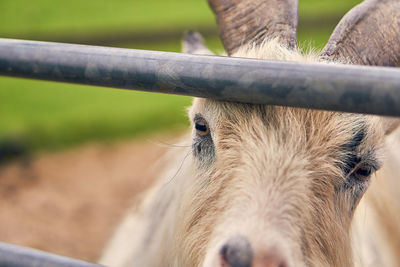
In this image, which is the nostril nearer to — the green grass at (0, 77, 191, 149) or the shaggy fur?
the shaggy fur

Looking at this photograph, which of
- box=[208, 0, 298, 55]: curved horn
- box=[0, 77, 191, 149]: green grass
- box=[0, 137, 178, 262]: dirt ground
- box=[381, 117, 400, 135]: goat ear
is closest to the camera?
box=[208, 0, 298, 55]: curved horn

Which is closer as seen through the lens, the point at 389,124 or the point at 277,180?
the point at 277,180

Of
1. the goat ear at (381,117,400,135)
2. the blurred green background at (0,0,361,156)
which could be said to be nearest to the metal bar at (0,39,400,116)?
the goat ear at (381,117,400,135)

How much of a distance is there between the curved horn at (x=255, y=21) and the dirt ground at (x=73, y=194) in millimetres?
2329

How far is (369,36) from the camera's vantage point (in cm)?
212

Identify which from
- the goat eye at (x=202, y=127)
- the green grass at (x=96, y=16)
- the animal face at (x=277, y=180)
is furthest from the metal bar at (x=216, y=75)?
the green grass at (x=96, y=16)

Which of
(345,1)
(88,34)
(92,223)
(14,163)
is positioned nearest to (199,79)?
(92,223)

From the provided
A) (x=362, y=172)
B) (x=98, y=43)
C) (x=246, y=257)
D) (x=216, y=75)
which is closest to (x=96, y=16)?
(x=98, y=43)

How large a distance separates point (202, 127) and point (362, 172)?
0.69 metres

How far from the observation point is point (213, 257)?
1608 millimetres

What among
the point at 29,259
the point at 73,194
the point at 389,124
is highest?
the point at 389,124

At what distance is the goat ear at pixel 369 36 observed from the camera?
6.88ft

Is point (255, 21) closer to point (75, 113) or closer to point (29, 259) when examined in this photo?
point (29, 259)

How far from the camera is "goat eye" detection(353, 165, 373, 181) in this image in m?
2.02
